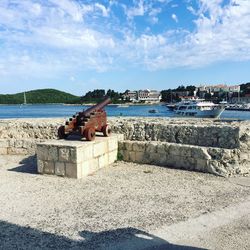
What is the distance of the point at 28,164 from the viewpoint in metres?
9.06

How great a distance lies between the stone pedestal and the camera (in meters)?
7.50

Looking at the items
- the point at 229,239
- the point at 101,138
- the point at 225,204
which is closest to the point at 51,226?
the point at 229,239

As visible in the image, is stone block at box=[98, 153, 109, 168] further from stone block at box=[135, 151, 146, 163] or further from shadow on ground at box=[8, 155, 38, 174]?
shadow on ground at box=[8, 155, 38, 174]

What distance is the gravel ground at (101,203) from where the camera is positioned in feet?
15.0

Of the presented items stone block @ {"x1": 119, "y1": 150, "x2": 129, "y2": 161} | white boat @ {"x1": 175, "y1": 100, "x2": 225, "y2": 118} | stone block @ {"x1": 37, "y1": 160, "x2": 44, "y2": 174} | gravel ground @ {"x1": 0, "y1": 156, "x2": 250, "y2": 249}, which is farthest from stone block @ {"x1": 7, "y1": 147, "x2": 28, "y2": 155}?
white boat @ {"x1": 175, "y1": 100, "x2": 225, "y2": 118}

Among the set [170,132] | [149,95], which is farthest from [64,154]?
[149,95]

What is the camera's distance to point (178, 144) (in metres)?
8.41

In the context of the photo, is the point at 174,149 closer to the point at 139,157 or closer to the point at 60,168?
the point at 139,157

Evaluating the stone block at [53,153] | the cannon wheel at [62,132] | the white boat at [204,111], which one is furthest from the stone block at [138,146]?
the white boat at [204,111]

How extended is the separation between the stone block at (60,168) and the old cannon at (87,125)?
35.1 inches

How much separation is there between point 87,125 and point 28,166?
1892 millimetres

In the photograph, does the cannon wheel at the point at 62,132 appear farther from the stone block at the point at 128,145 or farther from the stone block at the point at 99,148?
the stone block at the point at 128,145

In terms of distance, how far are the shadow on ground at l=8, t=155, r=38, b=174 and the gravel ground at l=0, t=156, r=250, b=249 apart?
0.12 meters

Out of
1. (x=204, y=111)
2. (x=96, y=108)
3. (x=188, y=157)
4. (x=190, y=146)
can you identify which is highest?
(x=96, y=108)
